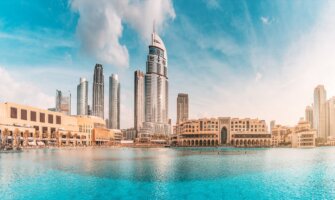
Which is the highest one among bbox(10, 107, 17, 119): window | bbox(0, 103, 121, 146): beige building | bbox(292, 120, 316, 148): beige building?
bbox(10, 107, 17, 119): window

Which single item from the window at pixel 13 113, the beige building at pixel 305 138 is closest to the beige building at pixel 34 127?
the window at pixel 13 113

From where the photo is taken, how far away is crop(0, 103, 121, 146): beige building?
133375mm

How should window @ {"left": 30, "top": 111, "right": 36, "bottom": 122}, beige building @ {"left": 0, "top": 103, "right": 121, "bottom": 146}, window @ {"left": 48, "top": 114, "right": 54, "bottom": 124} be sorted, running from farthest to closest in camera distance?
window @ {"left": 48, "top": 114, "right": 54, "bottom": 124}
window @ {"left": 30, "top": 111, "right": 36, "bottom": 122}
beige building @ {"left": 0, "top": 103, "right": 121, "bottom": 146}

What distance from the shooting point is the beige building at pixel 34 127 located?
133375 millimetres

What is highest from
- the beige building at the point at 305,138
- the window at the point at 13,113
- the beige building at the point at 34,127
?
the window at the point at 13,113

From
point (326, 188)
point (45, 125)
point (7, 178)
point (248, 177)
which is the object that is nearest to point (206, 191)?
point (248, 177)

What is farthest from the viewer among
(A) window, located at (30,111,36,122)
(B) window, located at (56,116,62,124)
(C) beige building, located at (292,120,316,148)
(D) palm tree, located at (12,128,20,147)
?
(C) beige building, located at (292,120,316,148)

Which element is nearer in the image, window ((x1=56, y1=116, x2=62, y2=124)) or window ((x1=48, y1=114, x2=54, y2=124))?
window ((x1=48, y1=114, x2=54, y2=124))

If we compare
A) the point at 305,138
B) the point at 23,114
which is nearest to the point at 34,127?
the point at 23,114

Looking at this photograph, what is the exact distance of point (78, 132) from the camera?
200 meters

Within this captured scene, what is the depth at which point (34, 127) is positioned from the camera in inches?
6073

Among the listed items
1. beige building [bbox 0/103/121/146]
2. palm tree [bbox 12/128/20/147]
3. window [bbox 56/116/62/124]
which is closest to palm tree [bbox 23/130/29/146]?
beige building [bbox 0/103/121/146]

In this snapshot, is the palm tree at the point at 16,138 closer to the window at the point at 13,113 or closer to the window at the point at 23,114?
the window at the point at 13,113

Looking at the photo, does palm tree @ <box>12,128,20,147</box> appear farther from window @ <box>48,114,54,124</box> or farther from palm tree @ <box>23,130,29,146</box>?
window @ <box>48,114,54,124</box>
